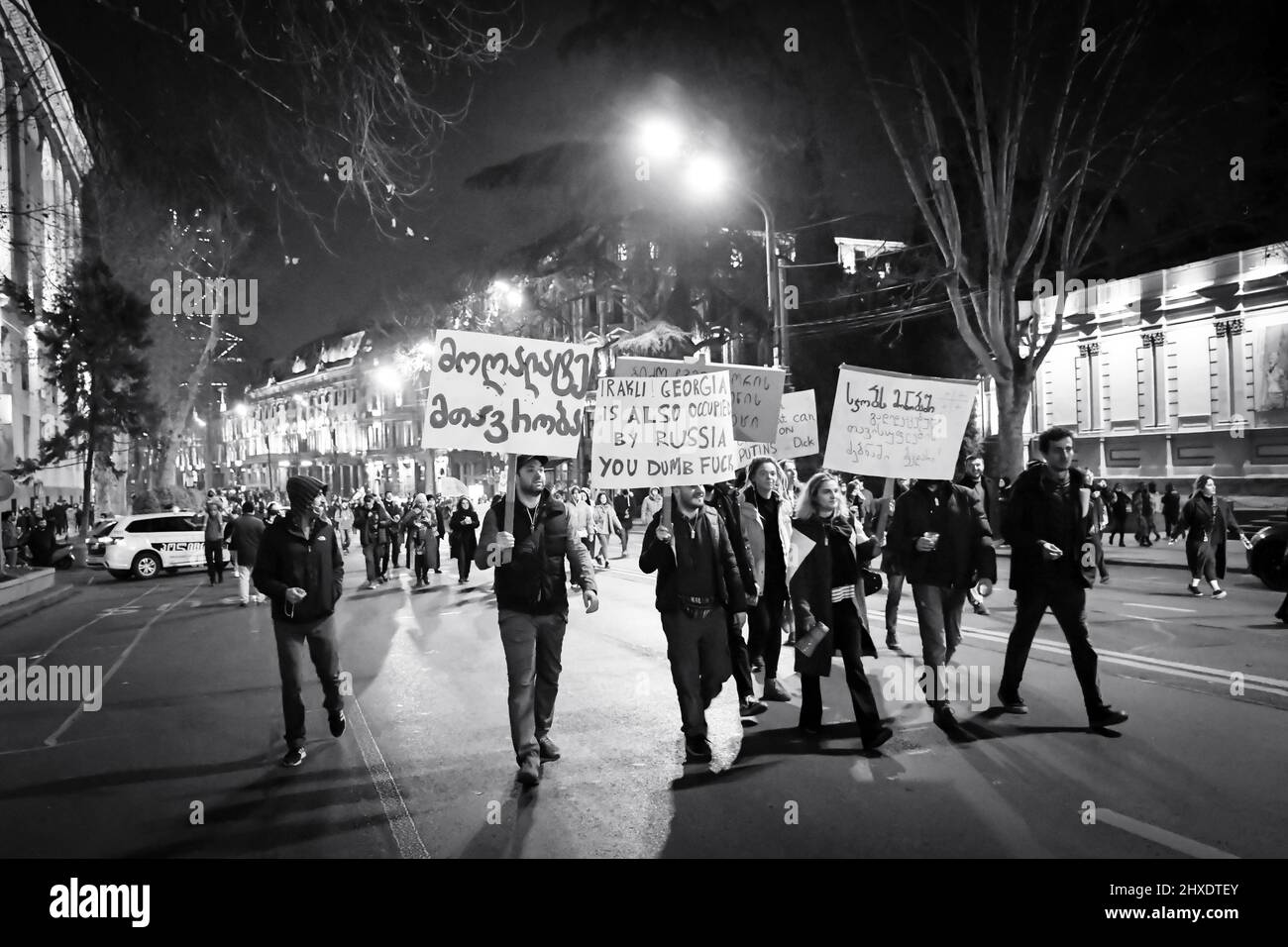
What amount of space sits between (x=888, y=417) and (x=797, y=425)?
146 inches

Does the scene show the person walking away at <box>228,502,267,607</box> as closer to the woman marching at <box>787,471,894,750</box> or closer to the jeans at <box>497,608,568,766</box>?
the jeans at <box>497,608,568,766</box>

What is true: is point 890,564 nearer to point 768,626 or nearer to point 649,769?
point 768,626

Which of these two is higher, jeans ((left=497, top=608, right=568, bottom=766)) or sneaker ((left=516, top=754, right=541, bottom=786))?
jeans ((left=497, top=608, right=568, bottom=766))

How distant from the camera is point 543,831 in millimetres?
4672

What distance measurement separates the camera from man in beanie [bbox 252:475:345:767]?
6.25 metres

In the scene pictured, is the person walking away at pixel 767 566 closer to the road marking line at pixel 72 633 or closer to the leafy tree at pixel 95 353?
the road marking line at pixel 72 633

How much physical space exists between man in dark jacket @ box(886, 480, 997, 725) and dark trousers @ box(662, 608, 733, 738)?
1.55 m

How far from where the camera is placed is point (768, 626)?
7.74 meters

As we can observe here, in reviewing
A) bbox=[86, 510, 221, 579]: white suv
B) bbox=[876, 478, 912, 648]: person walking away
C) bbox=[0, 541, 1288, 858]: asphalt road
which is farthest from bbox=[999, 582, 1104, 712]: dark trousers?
bbox=[86, 510, 221, 579]: white suv

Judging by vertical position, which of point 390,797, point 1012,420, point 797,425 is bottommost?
point 390,797

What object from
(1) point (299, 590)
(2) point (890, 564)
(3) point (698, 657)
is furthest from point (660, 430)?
Answer: (1) point (299, 590)

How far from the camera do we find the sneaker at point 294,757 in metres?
6.03

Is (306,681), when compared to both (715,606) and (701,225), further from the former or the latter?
(701,225)
